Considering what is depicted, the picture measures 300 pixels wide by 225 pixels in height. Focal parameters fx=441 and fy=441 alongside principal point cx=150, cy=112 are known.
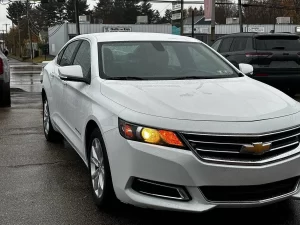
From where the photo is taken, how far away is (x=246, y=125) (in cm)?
317

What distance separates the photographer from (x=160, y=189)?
3219mm

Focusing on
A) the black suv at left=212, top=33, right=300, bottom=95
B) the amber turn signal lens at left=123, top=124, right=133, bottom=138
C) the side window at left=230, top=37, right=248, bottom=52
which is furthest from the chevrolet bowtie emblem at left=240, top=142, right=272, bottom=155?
the side window at left=230, top=37, right=248, bottom=52

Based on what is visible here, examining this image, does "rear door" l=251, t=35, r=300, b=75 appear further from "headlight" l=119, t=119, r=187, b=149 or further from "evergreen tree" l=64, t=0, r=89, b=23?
"evergreen tree" l=64, t=0, r=89, b=23

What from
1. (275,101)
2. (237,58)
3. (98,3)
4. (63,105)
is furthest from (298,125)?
(98,3)

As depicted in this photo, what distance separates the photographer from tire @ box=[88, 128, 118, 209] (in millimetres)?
3531

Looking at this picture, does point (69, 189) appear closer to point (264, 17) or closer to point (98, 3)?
point (264, 17)

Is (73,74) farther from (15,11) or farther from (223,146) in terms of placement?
(15,11)

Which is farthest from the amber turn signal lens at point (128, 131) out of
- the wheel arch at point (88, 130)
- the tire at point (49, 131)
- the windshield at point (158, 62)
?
the tire at point (49, 131)

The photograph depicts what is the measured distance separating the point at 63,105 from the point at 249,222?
265 centimetres

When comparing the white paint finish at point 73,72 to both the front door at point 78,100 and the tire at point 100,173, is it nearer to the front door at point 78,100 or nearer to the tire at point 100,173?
the front door at point 78,100

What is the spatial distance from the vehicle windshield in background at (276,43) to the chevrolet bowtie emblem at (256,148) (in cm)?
738

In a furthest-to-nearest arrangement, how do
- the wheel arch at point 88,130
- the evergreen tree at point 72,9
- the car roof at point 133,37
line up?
1. the evergreen tree at point 72,9
2. the car roof at point 133,37
3. the wheel arch at point 88,130

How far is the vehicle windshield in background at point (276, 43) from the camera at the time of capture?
33.3 ft

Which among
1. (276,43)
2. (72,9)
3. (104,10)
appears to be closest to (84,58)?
(276,43)
